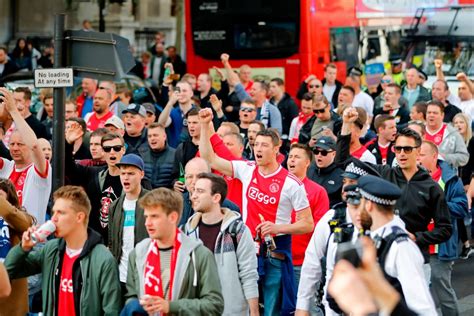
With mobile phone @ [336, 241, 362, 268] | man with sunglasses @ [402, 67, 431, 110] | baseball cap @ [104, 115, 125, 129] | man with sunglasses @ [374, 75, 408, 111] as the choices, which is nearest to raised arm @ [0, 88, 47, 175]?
baseball cap @ [104, 115, 125, 129]

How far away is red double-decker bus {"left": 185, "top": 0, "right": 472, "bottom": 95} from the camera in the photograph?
83.4 ft

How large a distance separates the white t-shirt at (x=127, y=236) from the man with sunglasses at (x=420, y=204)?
187 cm

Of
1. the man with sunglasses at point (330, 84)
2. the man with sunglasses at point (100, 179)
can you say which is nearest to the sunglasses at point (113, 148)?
the man with sunglasses at point (100, 179)

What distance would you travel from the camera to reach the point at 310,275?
7711 mm

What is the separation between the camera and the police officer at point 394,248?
6324mm

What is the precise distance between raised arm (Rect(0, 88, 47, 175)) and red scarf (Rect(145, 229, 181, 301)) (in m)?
2.92

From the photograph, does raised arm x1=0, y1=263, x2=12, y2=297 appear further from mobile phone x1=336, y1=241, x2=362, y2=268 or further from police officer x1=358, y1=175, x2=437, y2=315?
mobile phone x1=336, y1=241, x2=362, y2=268

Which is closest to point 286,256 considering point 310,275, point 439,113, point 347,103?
point 310,275

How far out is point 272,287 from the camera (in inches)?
377

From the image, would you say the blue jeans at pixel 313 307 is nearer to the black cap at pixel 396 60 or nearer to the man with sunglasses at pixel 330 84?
the man with sunglasses at pixel 330 84

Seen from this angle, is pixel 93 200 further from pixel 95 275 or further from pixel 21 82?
pixel 21 82

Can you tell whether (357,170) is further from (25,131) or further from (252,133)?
(252,133)

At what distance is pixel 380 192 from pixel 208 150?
360 cm

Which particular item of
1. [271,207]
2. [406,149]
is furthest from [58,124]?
[406,149]
